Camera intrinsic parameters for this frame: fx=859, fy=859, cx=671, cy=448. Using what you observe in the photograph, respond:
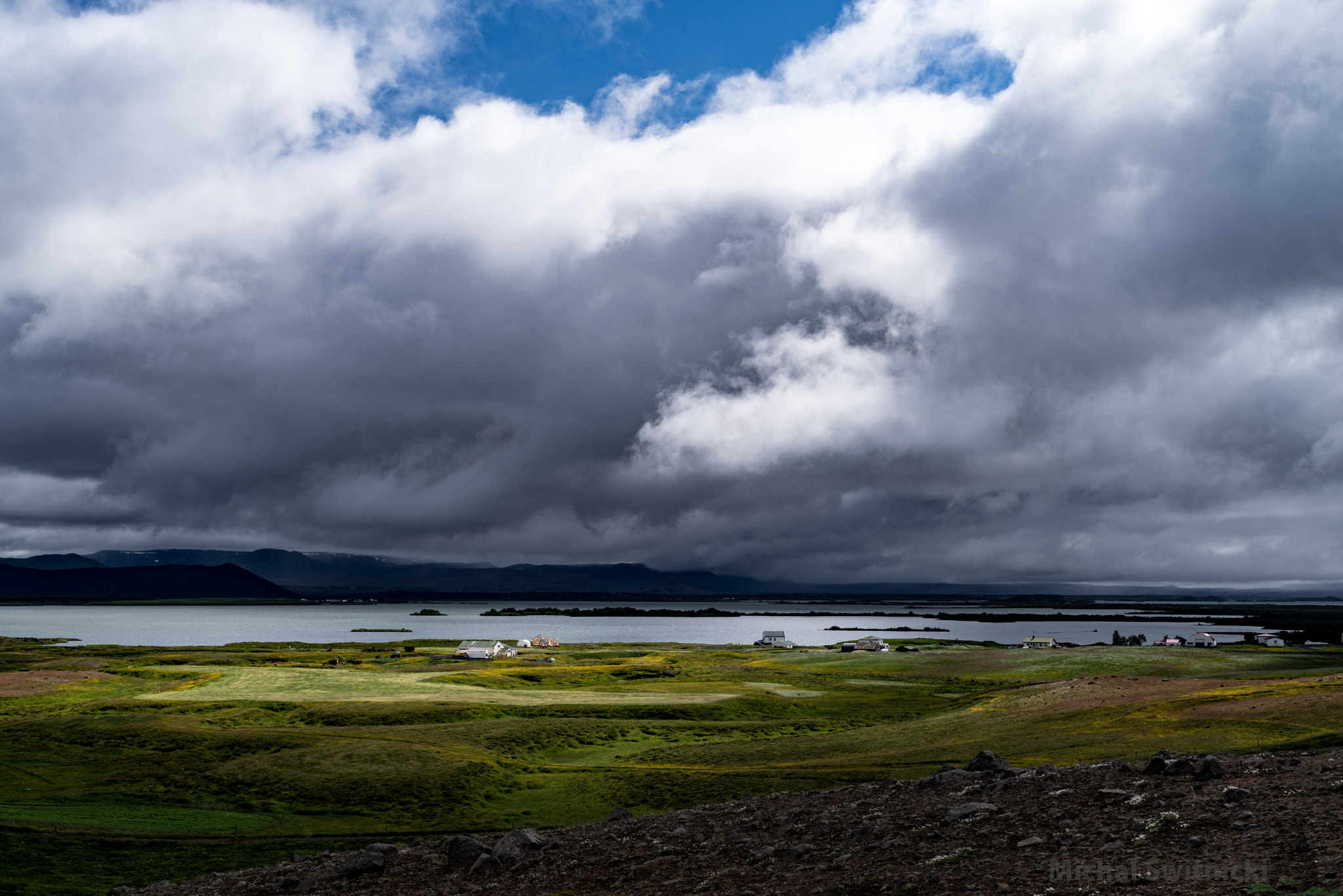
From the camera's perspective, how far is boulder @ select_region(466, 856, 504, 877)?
20.7 meters

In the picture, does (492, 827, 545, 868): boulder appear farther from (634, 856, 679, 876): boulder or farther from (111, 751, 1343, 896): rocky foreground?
(634, 856, 679, 876): boulder

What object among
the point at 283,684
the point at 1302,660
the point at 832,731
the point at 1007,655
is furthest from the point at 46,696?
the point at 1302,660

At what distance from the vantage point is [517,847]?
2169 cm

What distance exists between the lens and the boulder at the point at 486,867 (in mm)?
20672

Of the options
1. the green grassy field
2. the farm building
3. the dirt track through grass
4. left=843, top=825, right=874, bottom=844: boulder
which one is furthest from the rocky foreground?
the farm building

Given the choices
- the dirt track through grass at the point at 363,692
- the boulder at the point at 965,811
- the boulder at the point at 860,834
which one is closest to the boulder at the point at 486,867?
the boulder at the point at 860,834

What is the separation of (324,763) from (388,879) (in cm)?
2220

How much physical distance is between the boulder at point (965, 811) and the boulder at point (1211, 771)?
4.48 meters

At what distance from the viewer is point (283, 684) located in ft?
256

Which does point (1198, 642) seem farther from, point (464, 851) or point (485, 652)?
point (464, 851)

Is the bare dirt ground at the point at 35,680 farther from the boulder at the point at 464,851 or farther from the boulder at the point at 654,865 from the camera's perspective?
the boulder at the point at 654,865

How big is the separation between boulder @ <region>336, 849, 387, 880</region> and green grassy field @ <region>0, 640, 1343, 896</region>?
777 cm

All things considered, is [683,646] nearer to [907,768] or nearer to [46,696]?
[46,696]

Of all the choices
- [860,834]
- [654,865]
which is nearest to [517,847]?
[654,865]
